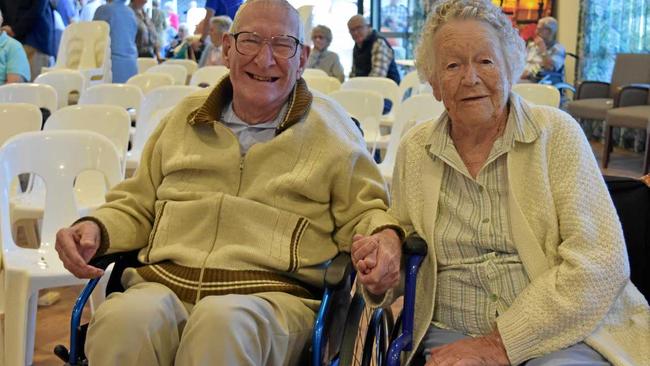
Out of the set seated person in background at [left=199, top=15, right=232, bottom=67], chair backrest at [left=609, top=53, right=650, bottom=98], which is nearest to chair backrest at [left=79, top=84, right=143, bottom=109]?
seated person in background at [left=199, top=15, right=232, bottom=67]

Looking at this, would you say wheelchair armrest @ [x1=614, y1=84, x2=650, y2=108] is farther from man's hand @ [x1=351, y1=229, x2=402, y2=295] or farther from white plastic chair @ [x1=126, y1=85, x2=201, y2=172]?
man's hand @ [x1=351, y1=229, x2=402, y2=295]

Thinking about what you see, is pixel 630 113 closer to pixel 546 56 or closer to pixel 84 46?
pixel 546 56

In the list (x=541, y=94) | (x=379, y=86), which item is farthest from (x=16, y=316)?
(x=379, y=86)

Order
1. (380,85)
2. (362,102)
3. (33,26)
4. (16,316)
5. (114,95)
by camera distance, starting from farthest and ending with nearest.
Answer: (33,26) < (380,85) < (362,102) < (114,95) < (16,316)

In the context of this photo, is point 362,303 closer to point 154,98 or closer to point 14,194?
point 14,194

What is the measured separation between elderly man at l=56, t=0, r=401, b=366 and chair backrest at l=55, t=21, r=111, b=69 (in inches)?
182

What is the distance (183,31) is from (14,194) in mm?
9608

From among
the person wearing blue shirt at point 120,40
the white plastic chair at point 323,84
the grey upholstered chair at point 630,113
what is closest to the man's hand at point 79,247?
the white plastic chair at point 323,84

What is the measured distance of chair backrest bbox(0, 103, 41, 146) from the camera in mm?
3359

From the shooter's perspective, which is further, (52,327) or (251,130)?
(52,327)

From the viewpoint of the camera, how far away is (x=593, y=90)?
794cm

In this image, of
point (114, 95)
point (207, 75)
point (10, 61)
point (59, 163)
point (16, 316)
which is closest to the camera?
point (16, 316)

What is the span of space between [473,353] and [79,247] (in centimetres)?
90

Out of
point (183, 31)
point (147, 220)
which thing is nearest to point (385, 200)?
point (147, 220)
